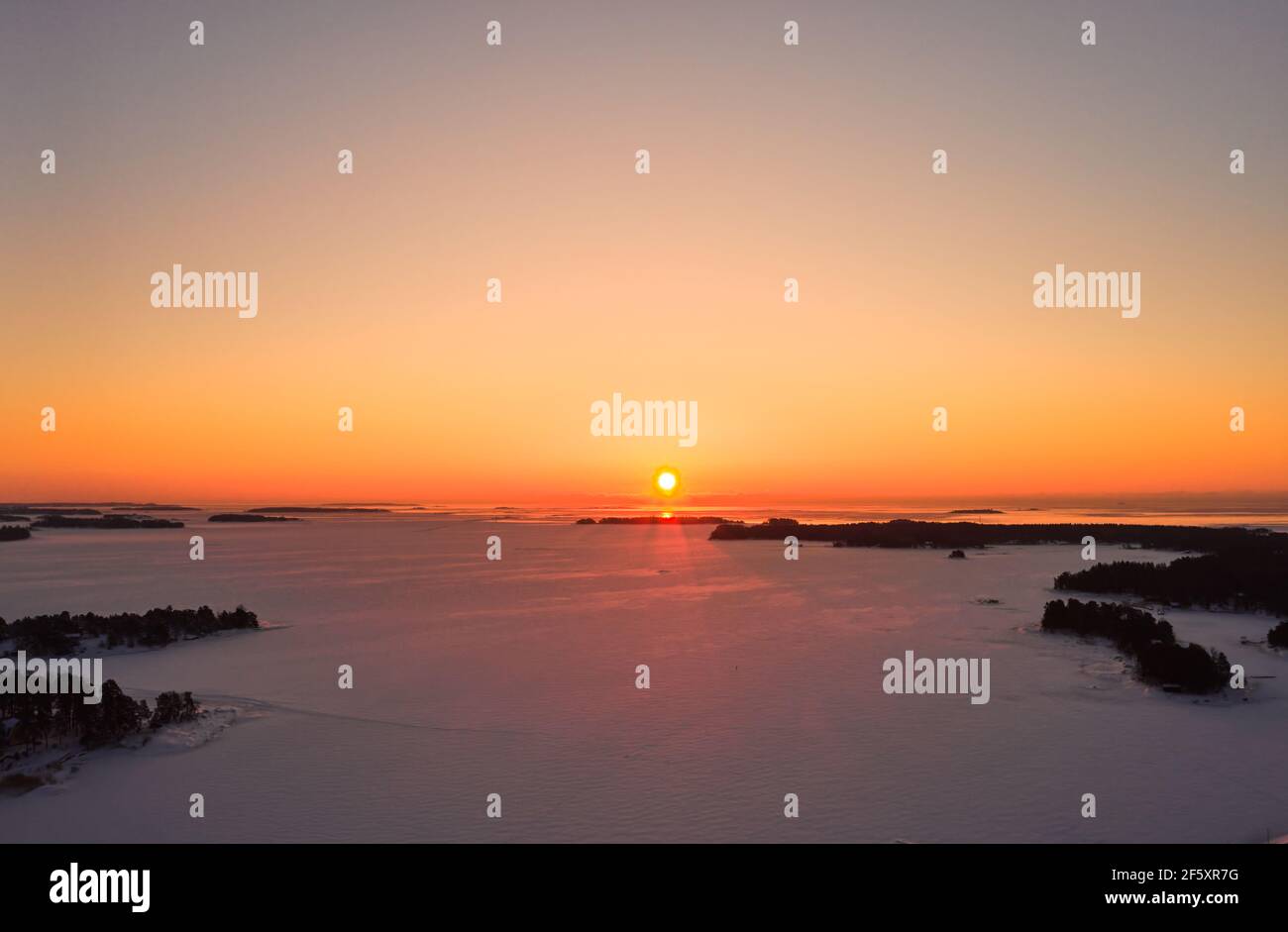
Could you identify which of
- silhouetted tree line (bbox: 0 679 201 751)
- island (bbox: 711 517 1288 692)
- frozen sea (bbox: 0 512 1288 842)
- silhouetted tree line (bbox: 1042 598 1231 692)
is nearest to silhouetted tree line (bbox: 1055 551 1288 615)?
island (bbox: 711 517 1288 692)

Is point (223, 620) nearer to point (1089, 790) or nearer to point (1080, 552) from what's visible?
point (1089, 790)

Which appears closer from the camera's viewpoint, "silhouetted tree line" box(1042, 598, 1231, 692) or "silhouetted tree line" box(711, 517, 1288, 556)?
"silhouetted tree line" box(1042, 598, 1231, 692)

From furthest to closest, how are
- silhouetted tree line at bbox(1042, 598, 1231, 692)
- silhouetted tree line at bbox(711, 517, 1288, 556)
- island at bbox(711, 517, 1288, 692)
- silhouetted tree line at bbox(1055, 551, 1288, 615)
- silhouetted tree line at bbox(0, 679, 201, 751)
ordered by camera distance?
1. silhouetted tree line at bbox(711, 517, 1288, 556)
2. silhouetted tree line at bbox(1055, 551, 1288, 615)
3. island at bbox(711, 517, 1288, 692)
4. silhouetted tree line at bbox(1042, 598, 1231, 692)
5. silhouetted tree line at bbox(0, 679, 201, 751)

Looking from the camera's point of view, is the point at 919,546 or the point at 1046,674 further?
the point at 919,546

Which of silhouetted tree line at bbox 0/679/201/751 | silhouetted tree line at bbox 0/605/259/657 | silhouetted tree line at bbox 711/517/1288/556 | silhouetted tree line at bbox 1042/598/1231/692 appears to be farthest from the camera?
silhouetted tree line at bbox 711/517/1288/556

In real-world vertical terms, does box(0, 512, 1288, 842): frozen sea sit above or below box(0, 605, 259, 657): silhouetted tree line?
below

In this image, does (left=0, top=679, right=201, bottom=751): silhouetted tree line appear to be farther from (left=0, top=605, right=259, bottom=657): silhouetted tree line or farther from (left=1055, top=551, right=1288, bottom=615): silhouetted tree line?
(left=1055, top=551, right=1288, bottom=615): silhouetted tree line
